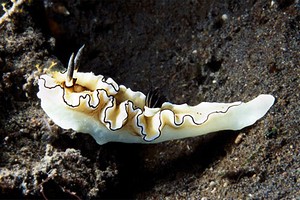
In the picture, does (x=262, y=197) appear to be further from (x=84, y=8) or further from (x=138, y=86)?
(x=84, y=8)

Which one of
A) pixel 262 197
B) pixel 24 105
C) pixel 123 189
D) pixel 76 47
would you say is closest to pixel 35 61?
pixel 24 105

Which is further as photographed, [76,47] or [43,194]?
[76,47]

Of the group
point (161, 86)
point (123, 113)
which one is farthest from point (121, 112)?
point (161, 86)

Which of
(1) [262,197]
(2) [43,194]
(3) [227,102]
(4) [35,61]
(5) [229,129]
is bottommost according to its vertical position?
(1) [262,197]

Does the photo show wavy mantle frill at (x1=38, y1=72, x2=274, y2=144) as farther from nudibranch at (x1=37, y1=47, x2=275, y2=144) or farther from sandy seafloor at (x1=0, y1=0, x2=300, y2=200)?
sandy seafloor at (x1=0, y1=0, x2=300, y2=200)

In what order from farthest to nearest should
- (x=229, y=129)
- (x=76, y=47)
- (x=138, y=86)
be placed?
(x=76, y=47), (x=138, y=86), (x=229, y=129)

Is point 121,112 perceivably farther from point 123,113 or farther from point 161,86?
point 161,86

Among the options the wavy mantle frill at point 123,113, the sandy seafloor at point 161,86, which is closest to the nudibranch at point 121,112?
the wavy mantle frill at point 123,113

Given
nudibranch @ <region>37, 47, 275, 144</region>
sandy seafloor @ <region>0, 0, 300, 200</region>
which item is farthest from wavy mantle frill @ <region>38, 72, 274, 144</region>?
sandy seafloor @ <region>0, 0, 300, 200</region>
